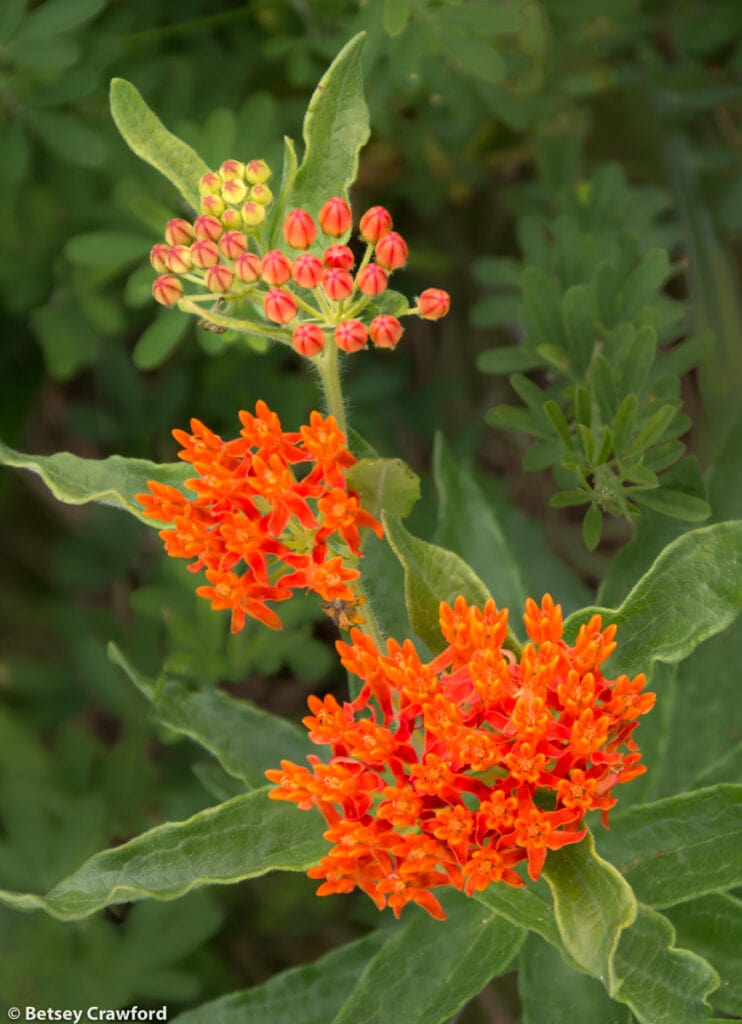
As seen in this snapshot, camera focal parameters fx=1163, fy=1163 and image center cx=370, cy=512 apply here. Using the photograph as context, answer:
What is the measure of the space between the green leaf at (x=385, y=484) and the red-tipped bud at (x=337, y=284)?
35 centimetres

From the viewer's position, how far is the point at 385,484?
98.1 inches

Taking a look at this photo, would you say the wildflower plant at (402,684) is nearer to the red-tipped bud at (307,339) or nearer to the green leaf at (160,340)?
the red-tipped bud at (307,339)

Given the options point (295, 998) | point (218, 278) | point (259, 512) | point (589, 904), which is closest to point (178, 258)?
point (218, 278)

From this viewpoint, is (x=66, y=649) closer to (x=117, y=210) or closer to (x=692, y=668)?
(x=117, y=210)

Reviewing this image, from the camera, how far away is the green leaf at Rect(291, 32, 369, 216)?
2.76 meters

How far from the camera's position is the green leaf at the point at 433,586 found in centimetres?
276

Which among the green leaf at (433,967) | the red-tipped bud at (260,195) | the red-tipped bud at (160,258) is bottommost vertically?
the green leaf at (433,967)

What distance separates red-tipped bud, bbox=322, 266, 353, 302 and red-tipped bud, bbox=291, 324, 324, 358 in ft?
0.25

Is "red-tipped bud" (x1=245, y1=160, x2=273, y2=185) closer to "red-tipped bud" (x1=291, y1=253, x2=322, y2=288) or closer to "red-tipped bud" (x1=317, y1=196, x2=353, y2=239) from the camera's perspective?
"red-tipped bud" (x1=317, y1=196, x2=353, y2=239)

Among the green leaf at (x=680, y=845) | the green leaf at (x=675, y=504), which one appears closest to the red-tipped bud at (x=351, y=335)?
the green leaf at (x=675, y=504)

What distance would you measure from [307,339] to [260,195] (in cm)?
42

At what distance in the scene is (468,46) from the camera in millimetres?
3598

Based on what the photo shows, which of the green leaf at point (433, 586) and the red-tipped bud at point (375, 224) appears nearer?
the red-tipped bud at point (375, 224)

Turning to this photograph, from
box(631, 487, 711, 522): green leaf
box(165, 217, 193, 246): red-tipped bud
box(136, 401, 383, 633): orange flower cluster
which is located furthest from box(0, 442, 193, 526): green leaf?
box(631, 487, 711, 522): green leaf
